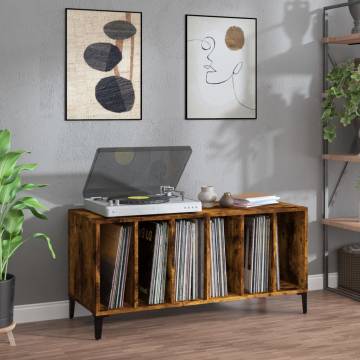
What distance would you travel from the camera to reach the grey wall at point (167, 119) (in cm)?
395

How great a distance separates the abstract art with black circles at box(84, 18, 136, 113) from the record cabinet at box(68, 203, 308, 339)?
635mm

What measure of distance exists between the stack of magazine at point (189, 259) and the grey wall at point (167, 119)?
0.48 metres

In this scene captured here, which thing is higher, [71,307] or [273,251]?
[273,251]

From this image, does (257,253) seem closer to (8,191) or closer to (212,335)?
(212,335)

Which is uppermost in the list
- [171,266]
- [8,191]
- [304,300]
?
[8,191]

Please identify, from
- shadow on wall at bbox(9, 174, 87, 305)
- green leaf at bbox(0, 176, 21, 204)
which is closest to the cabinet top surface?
shadow on wall at bbox(9, 174, 87, 305)

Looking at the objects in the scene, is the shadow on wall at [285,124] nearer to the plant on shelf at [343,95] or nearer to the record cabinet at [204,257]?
the plant on shelf at [343,95]

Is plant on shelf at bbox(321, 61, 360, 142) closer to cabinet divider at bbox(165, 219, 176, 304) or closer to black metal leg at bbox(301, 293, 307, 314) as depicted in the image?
black metal leg at bbox(301, 293, 307, 314)

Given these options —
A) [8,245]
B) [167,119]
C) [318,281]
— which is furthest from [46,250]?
[318,281]

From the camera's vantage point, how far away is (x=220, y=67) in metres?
4.36

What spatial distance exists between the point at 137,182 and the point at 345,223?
1373mm

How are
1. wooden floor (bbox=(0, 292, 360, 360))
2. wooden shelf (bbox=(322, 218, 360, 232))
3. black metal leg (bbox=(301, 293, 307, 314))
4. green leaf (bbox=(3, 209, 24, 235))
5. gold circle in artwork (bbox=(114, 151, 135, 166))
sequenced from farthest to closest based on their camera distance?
wooden shelf (bbox=(322, 218, 360, 232)) < black metal leg (bbox=(301, 293, 307, 314)) < gold circle in artwork (bbox=(114, 151, 135, 166)) < green leaf (bbox=(3, 209, 24, 235)) < wooden floor (bbox=(0, 292, 360, 360))

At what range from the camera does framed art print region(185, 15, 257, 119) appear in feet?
14.1

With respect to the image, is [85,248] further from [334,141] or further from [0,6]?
[334,141]
